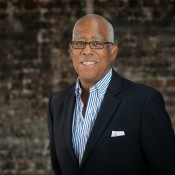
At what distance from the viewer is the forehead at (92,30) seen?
2.39 metres

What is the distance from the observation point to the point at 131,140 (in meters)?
2.30

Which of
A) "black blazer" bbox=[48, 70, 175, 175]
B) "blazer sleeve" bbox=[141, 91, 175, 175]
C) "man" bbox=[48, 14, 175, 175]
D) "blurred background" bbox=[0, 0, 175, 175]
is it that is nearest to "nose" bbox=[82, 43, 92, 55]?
"man" bbox=[48, 14, 175, 175]

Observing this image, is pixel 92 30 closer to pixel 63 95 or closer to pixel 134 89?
pixel 134 89

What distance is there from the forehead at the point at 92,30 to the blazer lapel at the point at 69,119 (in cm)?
37

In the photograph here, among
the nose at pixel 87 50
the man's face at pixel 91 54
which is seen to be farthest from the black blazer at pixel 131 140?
the nose at pixel 87 50

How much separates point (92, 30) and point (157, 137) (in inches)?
24.7

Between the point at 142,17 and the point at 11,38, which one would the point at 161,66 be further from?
the point at 11,38

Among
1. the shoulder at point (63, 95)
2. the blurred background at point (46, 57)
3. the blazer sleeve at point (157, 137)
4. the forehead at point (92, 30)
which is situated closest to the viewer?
the blazer sleeve at point (157, 137)

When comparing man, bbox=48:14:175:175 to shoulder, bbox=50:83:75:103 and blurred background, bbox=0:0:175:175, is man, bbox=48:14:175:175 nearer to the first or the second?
shoulder, bbox=50:83:75:103

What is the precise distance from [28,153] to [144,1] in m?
2.05

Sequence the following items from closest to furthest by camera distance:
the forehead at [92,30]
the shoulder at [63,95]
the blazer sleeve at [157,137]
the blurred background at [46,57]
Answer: the blazer sleeve at [157,137], the forehead at [92,30], the shoulder at [63,95], the blurred background at [46,57]

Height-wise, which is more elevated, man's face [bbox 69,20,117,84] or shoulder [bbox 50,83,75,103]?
man's face [bbox 69,20,117,84]

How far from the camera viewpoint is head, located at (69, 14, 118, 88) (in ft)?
7.80

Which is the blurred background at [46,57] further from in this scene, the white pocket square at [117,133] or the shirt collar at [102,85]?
the white pocket square at [117,133]
